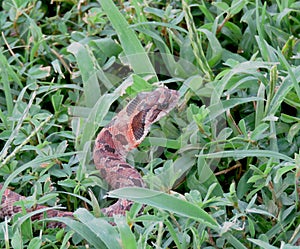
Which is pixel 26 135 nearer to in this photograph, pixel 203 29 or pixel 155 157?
pixel 155 157

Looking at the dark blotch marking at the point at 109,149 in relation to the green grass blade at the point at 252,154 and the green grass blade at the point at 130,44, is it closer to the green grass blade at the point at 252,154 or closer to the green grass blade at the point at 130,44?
the green grass blade at the point at 130,44

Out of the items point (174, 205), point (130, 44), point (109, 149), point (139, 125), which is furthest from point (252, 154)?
point (130, 44)

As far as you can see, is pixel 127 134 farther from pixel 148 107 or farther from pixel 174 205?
pixel 174 205

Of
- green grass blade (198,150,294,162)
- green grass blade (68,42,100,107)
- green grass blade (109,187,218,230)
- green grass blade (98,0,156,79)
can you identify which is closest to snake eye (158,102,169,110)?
green grass blade (98,0,156,79)

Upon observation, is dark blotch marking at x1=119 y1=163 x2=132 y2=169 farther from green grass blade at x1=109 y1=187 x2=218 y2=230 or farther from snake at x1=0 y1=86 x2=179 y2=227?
green grass blade at x1=109 y1=187 x2=218 y2=230

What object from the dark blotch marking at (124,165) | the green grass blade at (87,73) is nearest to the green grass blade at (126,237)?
the dark blotch marking at (124,165)

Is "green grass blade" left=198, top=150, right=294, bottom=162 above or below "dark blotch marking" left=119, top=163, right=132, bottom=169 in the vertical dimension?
above

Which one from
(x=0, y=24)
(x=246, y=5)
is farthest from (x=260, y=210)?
(x=0, y=24)

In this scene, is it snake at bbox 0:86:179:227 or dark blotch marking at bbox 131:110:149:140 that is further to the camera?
dark blotch marking at bbox 131:110:149:140
